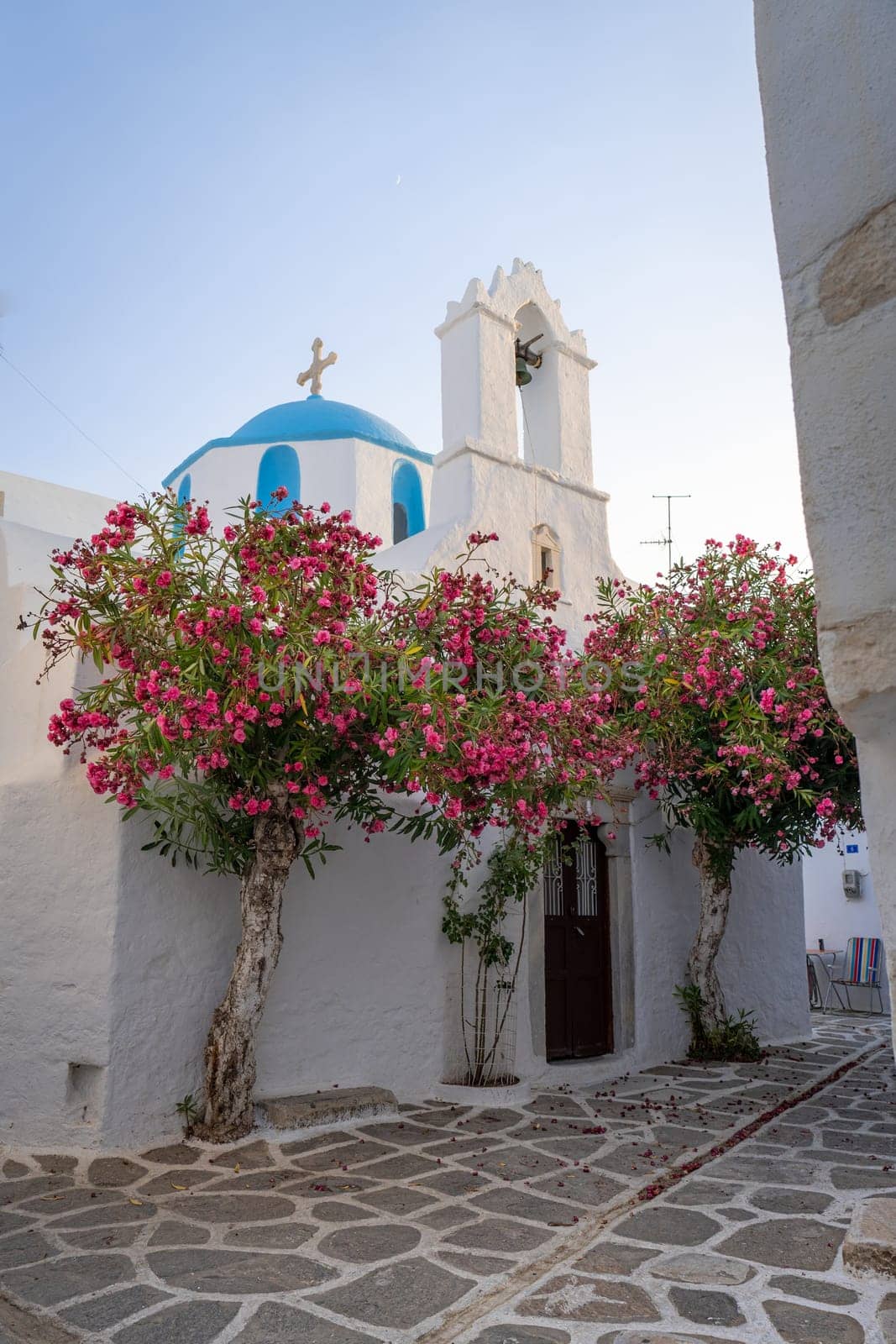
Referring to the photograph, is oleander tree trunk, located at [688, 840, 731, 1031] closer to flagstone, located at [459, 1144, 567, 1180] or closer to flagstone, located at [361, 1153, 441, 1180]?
flagstone, located at [459, 1144, 567, 1180]

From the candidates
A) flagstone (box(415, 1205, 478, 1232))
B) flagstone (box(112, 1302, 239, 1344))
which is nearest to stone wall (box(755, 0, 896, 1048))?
flagstone (box(112, 1302, 239, 1344))

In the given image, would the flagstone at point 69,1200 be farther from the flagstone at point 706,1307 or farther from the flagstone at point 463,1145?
the flagstone at point 706,1307

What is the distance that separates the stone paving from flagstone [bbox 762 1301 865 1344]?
11 mm

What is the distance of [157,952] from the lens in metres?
5.25

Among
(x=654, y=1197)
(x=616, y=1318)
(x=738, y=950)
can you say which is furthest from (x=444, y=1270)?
(x=738, y=950)

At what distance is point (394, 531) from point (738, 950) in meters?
6.57

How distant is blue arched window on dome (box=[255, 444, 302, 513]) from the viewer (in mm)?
12227

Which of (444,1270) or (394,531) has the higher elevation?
(394,531)

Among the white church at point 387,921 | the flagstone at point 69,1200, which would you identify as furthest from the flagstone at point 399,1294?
the white church at point 387,921

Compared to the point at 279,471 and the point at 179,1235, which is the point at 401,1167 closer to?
the point at 179,1235

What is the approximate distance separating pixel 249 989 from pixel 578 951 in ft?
11.3

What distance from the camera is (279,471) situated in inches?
486

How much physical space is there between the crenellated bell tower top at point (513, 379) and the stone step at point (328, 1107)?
202 inches

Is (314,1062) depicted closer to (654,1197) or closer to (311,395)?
(654,1197)
